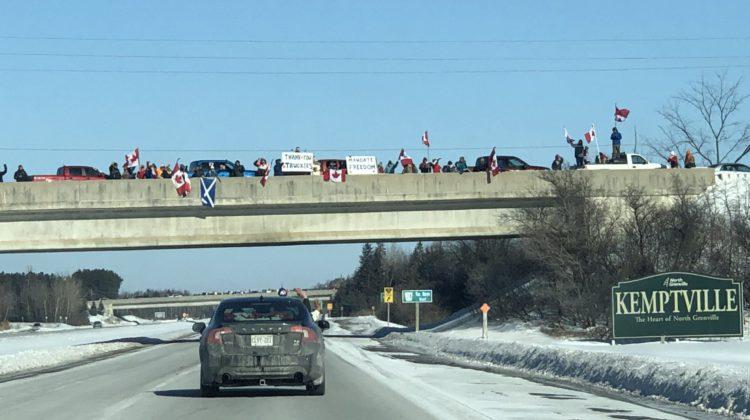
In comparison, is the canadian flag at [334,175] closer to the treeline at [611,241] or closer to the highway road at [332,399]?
the treeline at [611,241]

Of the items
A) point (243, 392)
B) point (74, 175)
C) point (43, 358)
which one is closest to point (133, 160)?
point (74, 175)

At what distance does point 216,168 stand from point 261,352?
34.6m

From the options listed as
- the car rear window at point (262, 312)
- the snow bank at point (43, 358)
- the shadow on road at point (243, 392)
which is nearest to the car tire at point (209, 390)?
the shadow on road at point (243, 392)

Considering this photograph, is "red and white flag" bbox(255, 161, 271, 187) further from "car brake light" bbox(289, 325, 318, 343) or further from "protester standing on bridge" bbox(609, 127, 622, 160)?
"car brake light" bbox(289, 325, 318, 343)

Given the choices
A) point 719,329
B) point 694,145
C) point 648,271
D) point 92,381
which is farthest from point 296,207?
point 694,145

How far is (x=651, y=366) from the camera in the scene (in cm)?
1936

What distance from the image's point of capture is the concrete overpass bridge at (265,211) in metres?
46.2

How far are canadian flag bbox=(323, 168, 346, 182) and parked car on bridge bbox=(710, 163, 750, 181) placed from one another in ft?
67.7

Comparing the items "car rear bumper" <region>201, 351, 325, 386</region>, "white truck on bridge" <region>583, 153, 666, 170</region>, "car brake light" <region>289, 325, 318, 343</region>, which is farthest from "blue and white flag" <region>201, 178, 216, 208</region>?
"car brake light" <region>289, 325, 318, 343</region>

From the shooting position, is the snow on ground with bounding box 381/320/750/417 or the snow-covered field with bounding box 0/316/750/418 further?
the snow-covered field with bounding box 0/316/750/418

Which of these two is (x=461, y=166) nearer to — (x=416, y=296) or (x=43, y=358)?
(x=416, y=296)

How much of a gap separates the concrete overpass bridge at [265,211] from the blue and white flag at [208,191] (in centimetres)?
47

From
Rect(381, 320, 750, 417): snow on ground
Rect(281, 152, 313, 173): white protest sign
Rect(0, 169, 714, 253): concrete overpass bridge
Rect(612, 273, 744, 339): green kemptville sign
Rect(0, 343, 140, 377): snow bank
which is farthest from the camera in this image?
Rect(281, 152, 313, 173): white protest sign

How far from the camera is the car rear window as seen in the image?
656 inches
